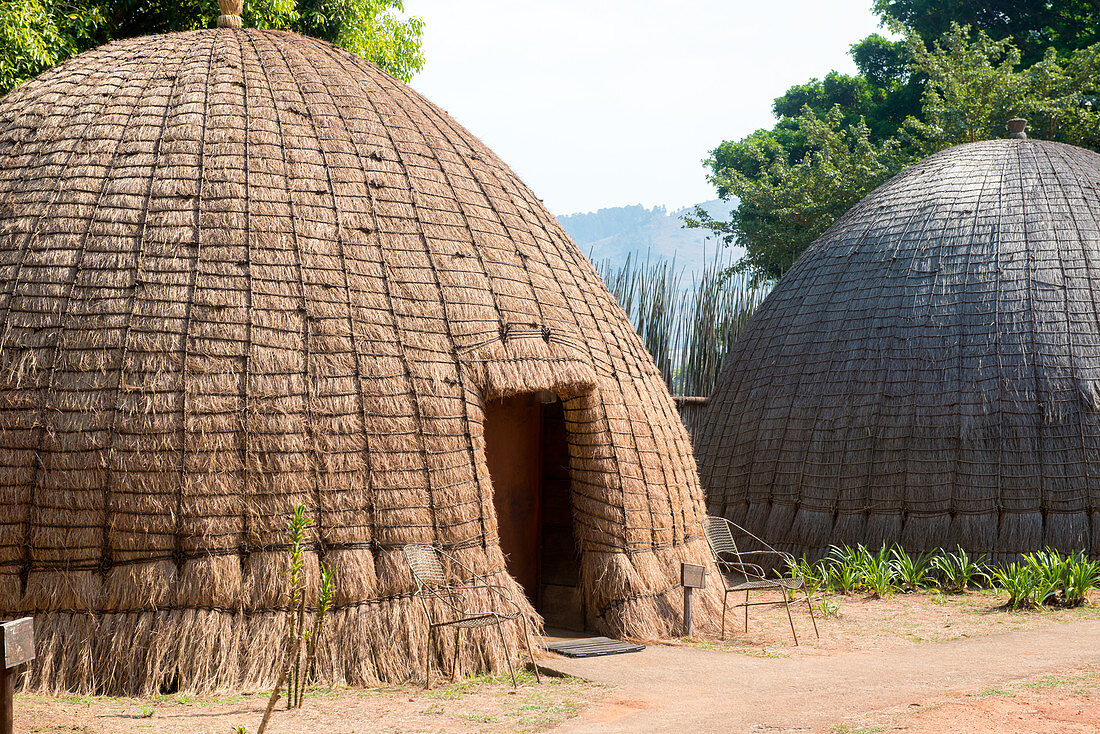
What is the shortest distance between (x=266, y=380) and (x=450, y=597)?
1.92 metres

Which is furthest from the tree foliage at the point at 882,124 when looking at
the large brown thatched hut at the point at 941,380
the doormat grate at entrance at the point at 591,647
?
the doormat grate at entrance at the point at 591,647

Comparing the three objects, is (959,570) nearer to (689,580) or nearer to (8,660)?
(689,580)

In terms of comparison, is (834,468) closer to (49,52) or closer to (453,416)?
(453,416)

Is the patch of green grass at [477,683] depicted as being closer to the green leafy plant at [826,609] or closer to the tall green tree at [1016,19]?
the green leafy plant at [826,609]

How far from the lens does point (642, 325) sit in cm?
1944

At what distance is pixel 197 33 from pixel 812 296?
8164 millimetres

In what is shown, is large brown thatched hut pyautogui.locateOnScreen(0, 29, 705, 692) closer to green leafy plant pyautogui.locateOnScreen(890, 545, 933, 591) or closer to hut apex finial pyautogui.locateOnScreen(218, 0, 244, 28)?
hut apex finial pyautogui.locateOnScreen(218, 0, 244, 28)

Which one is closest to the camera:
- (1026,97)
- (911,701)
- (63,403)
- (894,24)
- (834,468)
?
(911,701)

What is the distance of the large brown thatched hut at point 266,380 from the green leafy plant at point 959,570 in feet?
13.1

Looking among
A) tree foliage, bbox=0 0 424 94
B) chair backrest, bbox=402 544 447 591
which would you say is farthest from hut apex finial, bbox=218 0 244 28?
chair backrest, bbox=402 544 447 591

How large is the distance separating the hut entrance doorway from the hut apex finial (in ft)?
15.2

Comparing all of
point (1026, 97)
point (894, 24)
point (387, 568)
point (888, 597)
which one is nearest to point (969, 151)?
point (1026, 97)

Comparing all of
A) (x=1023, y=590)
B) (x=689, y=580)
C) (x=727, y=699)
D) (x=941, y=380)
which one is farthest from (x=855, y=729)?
(x=941, y=380)

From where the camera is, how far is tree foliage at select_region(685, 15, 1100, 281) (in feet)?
59.8
